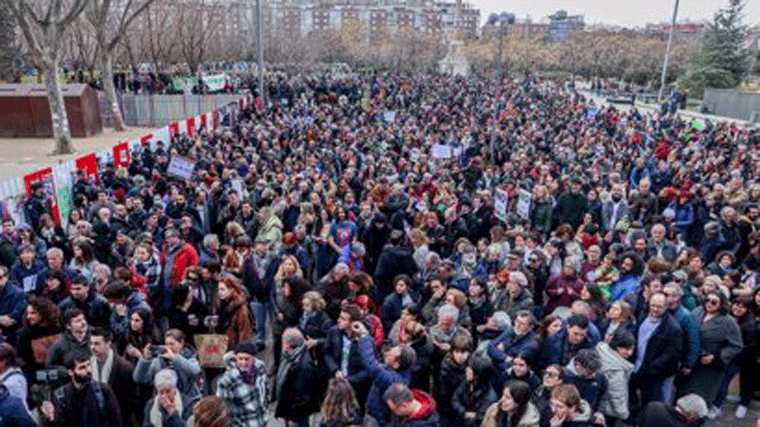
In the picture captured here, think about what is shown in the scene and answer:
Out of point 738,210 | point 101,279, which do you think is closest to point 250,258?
point 101,279

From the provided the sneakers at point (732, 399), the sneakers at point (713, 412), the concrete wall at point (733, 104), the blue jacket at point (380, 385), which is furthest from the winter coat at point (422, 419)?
the concrete wall at point (733, 104)

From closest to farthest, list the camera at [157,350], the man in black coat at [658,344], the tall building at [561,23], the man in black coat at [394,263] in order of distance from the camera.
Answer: the camera at [157,350] < the man in black coat at [658,344] < the man in black coat at [394,263] < the tall building at [561,23]

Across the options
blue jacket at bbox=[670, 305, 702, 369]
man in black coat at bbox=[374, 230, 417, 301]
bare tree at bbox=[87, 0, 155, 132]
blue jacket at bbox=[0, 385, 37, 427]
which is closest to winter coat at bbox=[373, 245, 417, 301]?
man in black coat at bbox=[374, 230, 417, 301]

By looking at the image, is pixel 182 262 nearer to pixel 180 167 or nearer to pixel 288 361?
pixel 288 361

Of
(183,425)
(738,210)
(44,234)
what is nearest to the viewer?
(183,425)

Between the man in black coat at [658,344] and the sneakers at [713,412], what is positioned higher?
the man in black coat at [658,344]

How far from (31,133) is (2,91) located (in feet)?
6.51

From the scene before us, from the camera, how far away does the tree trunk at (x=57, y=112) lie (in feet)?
65.3

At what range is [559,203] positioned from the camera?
1035 centimetres

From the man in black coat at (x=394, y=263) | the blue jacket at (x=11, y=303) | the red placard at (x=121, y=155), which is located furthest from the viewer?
the red placard at (x=121, y=155)

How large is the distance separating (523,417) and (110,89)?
27.1 m

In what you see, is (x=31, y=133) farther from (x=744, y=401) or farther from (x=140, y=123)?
(x=744, y=401)

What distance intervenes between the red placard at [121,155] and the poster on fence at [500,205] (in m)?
9.27

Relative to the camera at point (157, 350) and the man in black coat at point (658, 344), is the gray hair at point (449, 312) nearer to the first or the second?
the man in black coat at point (658, 344)
